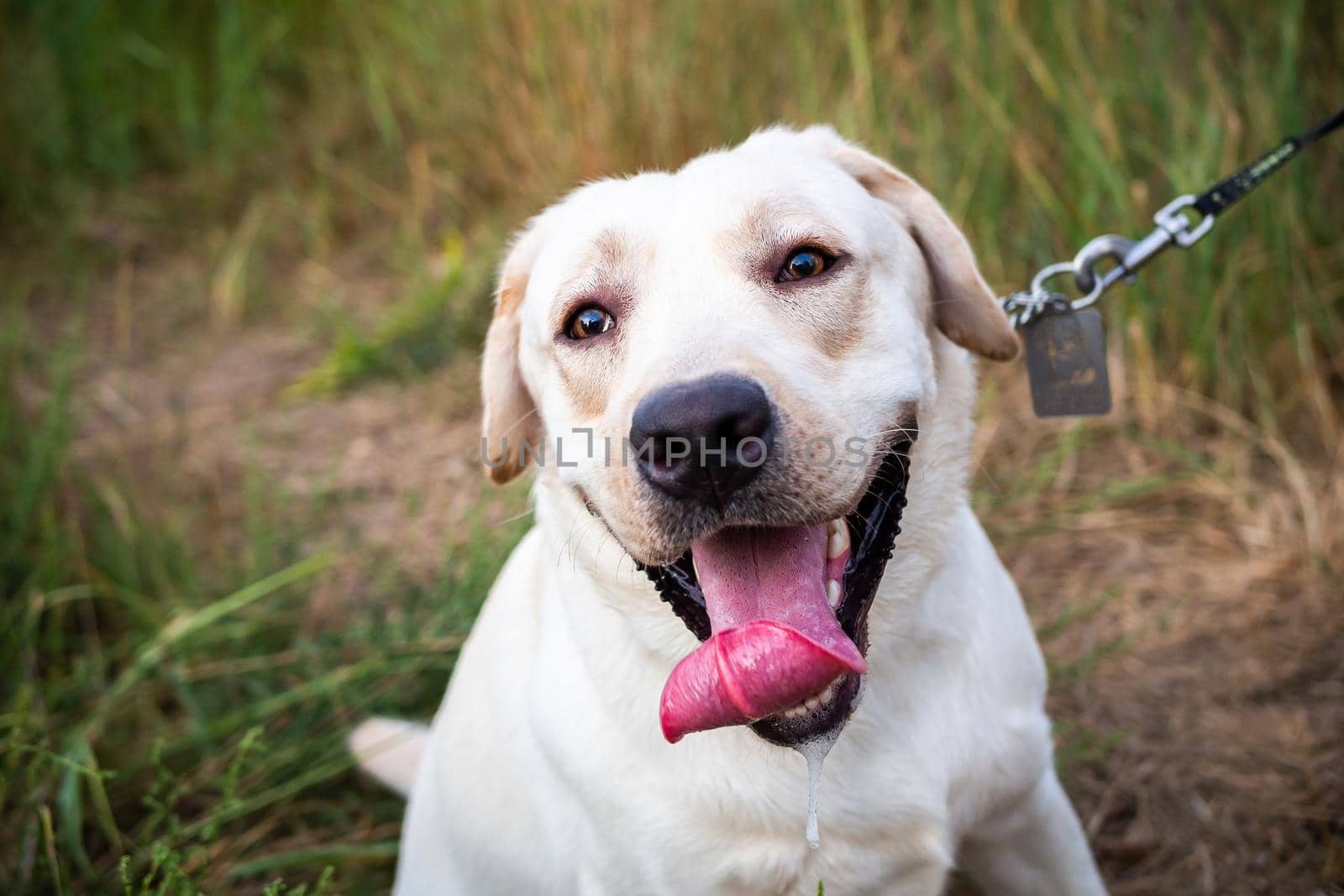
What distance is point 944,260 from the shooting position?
198 centimetres

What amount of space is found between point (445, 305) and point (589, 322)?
3.11 metres

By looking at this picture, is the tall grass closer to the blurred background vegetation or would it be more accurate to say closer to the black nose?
the blurred background vegetation

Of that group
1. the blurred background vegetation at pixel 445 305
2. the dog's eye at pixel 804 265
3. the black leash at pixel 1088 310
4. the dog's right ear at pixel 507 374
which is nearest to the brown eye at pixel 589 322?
the dog's right ear at pixel 507 374

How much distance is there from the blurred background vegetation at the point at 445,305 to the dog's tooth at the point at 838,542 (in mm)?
1168

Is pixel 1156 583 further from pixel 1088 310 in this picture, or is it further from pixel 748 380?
pixel 748 380

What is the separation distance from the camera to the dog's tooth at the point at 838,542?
5.61 feet

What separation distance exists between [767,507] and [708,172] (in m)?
0.68

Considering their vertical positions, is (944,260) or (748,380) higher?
(944,260)

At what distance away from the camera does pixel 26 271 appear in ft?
20.5

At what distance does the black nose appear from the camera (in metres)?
1.48

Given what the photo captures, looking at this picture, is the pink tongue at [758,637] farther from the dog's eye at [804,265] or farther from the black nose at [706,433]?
the dog's eye at [804,265]

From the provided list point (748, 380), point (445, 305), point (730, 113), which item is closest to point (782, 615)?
point (748, 380)

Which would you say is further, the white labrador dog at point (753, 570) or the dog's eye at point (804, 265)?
the dog's eye at point (804, 265)

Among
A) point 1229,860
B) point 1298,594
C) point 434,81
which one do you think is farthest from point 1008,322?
point 434,81
